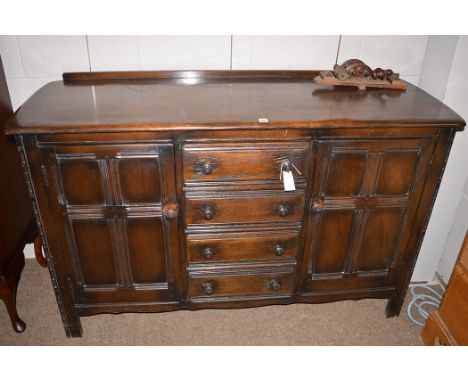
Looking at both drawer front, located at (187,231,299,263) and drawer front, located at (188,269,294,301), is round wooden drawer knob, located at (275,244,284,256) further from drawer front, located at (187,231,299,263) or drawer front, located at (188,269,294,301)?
drawer front, located at (188,269,294,301)

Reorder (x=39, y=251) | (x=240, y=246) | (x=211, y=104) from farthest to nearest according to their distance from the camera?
(x=39, y=251)
(x=240, y=246)
(x=211, y=104)

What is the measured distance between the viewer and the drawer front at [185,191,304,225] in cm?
160

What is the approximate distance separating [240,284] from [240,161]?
627mm

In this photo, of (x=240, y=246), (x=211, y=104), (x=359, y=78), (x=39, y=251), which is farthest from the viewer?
(x=39, y=251)

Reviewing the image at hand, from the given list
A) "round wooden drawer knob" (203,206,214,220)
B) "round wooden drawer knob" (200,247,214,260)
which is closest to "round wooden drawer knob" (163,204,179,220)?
"round wooden drawer knob" (203,206,214,220)

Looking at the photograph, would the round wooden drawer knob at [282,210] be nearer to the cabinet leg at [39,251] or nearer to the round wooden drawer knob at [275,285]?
the round wooden drawer knob at [275,285]

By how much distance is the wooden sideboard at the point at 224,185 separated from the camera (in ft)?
4.84

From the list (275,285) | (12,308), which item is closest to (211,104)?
(275,285)

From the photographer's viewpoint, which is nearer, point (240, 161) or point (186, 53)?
point (240, 161)

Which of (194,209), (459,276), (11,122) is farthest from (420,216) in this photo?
(11,122)

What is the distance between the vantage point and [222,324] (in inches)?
81.5

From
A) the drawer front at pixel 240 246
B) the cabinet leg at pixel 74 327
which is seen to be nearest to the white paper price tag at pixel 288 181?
the drawer front at pixel 240 246

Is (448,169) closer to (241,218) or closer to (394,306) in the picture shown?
(394,306)

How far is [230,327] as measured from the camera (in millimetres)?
2053
